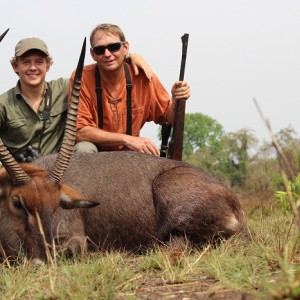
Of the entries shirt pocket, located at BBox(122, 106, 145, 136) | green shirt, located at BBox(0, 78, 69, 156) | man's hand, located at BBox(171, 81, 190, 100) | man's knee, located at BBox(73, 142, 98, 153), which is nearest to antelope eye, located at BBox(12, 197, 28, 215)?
man's knee, located at BBox(73, 142, 98, 153)

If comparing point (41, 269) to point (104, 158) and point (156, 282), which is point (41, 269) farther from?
point (104, 158)

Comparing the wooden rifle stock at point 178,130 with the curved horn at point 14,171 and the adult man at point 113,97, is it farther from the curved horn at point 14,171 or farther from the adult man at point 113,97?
the curved horn at point 14,171

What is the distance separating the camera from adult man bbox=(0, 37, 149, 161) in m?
7.92

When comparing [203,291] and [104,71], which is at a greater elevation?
[104,71]

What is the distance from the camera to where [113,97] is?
8062 mm

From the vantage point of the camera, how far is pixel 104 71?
800 cm

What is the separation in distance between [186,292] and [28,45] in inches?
189

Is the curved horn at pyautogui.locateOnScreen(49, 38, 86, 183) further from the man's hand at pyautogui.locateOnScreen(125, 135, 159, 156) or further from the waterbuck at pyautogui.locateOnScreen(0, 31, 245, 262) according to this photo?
the man's hand at pyautogui.locateOnScreen(125, 135, 159, 156)

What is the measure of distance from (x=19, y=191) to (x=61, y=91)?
2867mm

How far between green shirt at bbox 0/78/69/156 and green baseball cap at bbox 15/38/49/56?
1.52 ft

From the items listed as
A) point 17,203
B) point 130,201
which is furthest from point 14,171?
point 130,201

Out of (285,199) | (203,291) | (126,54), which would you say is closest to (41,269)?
(203,291)

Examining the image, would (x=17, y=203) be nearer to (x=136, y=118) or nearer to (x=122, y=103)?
(x=122, y=103)

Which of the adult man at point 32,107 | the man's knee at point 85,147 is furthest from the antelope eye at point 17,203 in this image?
the adult man at point 32,107
